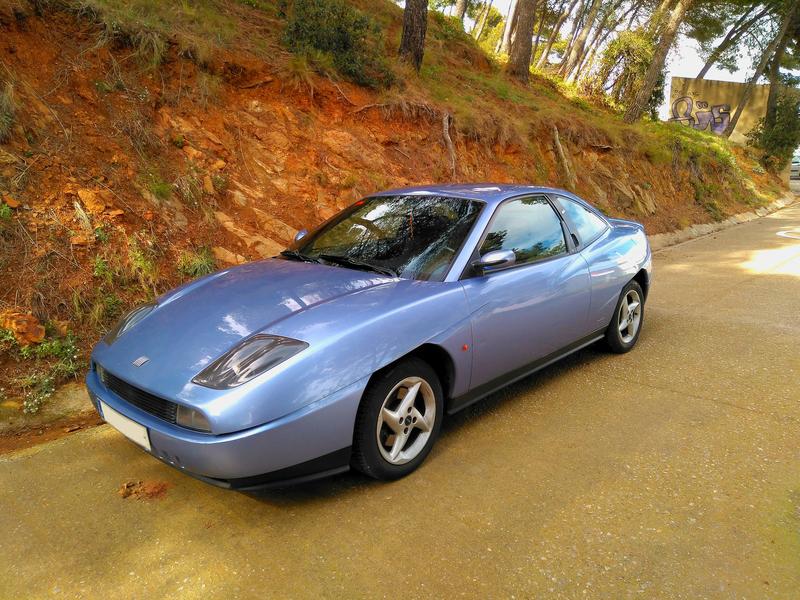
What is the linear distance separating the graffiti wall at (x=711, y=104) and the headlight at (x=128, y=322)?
1217 inches

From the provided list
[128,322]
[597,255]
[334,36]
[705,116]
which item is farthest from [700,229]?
[705,116]

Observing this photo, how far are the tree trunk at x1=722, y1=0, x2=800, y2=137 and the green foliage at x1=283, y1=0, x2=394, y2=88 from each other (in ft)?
→ 78.0

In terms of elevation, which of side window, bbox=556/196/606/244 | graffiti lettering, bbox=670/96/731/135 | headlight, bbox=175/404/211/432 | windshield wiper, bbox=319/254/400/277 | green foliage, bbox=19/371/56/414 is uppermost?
graffiti lettering, bbox=670/96/731/135

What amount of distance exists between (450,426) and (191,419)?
1.64 metres

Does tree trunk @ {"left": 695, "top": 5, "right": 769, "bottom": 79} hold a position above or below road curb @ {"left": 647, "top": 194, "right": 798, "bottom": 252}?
above

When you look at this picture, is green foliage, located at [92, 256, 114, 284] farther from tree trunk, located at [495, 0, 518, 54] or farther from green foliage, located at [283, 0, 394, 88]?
tree trunk, located at [495, 0, 518, 54]

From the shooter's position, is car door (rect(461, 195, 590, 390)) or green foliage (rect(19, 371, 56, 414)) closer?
car door (rect(461, 195, 590, 390))

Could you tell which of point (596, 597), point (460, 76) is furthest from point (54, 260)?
point (460, 76)

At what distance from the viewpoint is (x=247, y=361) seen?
8.03ft

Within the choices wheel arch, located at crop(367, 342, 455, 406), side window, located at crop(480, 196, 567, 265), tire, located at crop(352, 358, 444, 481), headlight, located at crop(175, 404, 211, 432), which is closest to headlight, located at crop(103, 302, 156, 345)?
headlight, located at crop(175, 404, 211, 432)

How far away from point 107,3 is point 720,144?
21.9 meters

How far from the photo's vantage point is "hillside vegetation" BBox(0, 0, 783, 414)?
177 inches

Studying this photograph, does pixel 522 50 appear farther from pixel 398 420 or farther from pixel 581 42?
pixel 398 420

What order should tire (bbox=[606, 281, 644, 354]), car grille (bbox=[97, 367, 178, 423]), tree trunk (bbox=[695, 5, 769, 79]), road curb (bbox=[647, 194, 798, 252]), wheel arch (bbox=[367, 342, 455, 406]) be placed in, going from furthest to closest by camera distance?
Result: tree trunk (bbox=[695, 5, 769, 79]) → road curb (bbox=[647, 194, 798, 252]) → tire (bbox=[606, 281, 644, 354]) → wheel arch (bbox=[367, 342, 455, 406]) → car grille (bbox=[97, 367, 178, 423])
